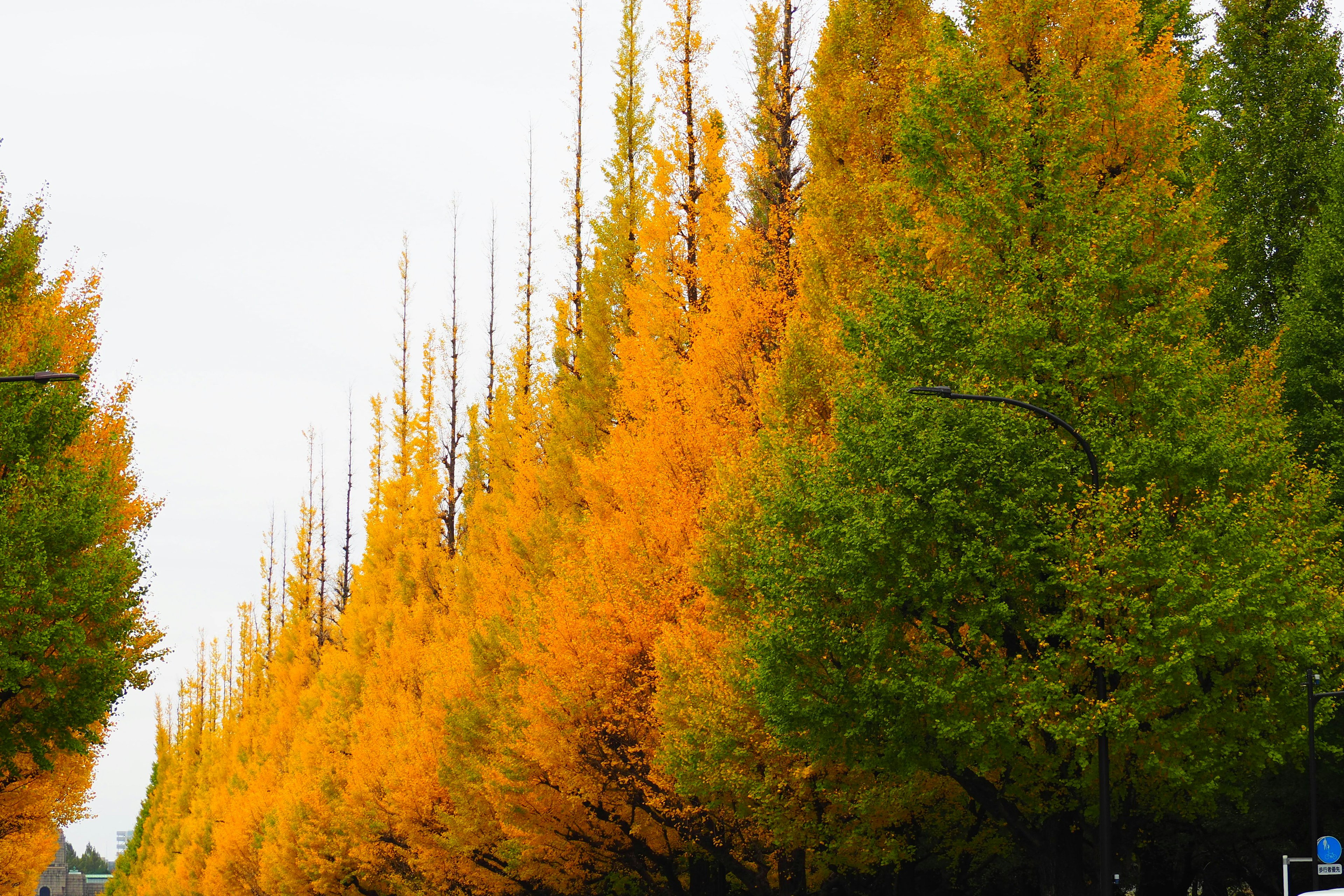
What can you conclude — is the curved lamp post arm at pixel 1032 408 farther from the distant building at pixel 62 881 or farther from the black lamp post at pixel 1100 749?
the distant building at pixel 62 881

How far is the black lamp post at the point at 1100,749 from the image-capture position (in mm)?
15211

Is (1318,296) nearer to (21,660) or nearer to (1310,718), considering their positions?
(1310,718)

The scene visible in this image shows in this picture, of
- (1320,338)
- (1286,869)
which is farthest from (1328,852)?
(1320,338)

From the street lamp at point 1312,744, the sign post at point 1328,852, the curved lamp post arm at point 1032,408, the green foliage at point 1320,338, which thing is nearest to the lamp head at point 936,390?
the curved lamp post arm at point 1032,408

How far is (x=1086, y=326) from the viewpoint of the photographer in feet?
57.9

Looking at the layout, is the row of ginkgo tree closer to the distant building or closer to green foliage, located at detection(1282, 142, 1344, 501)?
green foliage, located at detection(1282, 142, 1344, 501)

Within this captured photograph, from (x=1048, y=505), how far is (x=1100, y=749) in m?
2.99

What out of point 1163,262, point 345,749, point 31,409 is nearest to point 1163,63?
point 1163,262

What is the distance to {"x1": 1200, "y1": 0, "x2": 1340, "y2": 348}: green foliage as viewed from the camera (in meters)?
28.7

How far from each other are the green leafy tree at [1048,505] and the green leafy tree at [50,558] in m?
10.8

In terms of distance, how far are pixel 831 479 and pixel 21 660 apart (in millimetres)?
12597

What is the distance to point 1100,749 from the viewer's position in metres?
15.5

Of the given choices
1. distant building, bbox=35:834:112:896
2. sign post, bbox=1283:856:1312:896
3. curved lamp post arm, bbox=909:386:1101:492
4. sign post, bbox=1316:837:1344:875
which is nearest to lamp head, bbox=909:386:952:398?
curved lamp post arm, bbox=909:386:1101:492

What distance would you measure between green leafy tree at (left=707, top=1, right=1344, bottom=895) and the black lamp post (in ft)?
1.00
